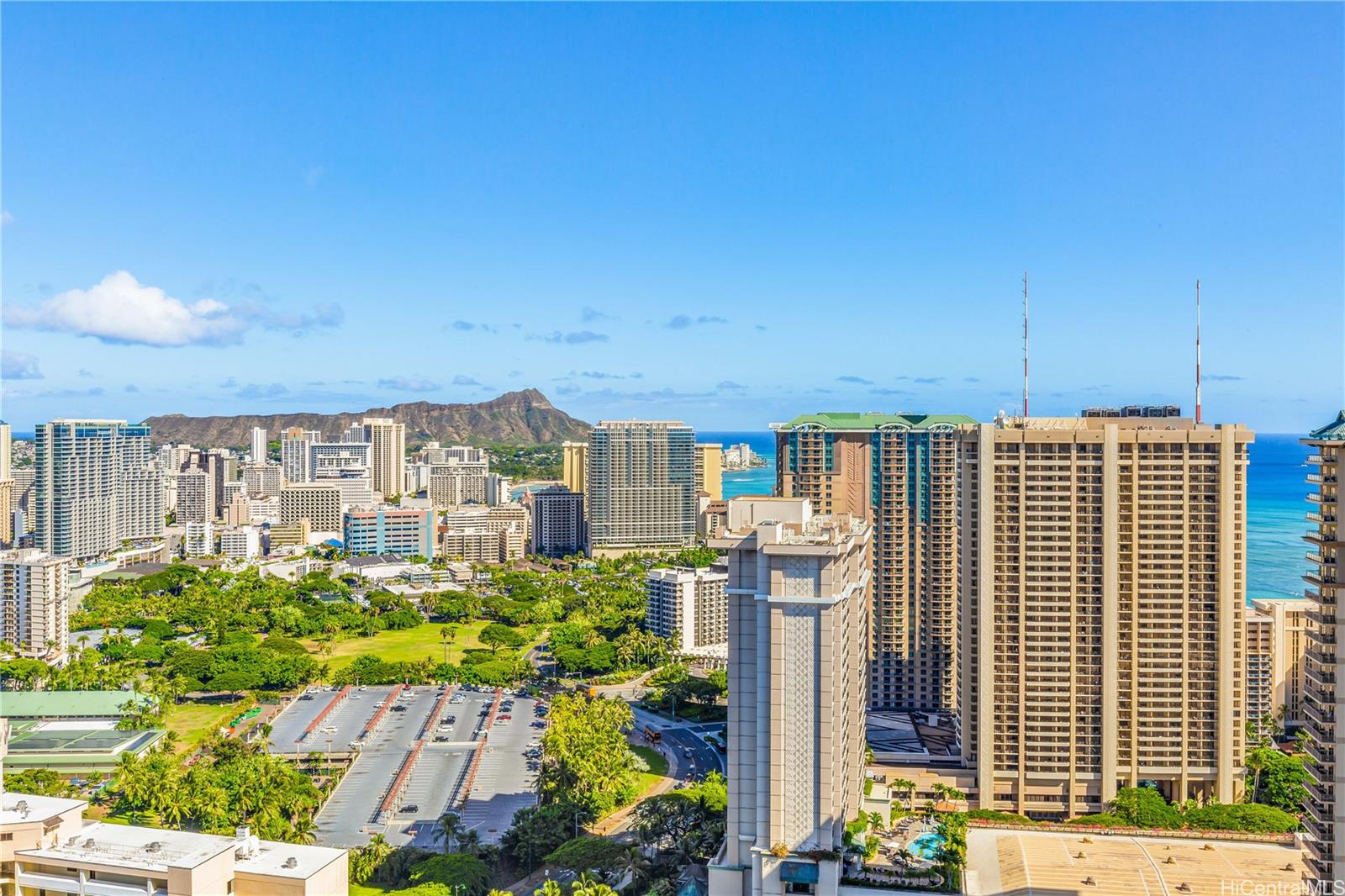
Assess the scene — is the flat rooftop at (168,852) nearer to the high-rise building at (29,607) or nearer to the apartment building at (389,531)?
the high-rise building at (29,607)

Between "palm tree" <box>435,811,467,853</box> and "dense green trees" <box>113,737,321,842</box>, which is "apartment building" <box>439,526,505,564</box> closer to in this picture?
"dense green trees" <box>113,737,321,842</box>

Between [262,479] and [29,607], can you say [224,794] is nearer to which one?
[29,607]

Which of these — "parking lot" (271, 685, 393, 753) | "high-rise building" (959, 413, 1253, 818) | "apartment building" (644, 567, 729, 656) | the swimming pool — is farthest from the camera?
"apartment building" (644, 567, 729, 656)

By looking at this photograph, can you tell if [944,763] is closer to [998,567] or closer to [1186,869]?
[998,567]

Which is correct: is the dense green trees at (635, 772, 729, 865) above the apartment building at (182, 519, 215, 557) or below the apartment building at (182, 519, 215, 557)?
below

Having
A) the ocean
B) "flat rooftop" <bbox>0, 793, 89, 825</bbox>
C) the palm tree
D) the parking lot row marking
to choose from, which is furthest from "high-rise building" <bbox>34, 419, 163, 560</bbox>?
"flat rooftop" <bbox>0, 793, 89, 825</bbox>

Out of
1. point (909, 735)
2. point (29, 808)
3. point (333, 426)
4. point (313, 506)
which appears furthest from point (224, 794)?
point (333, 426)
